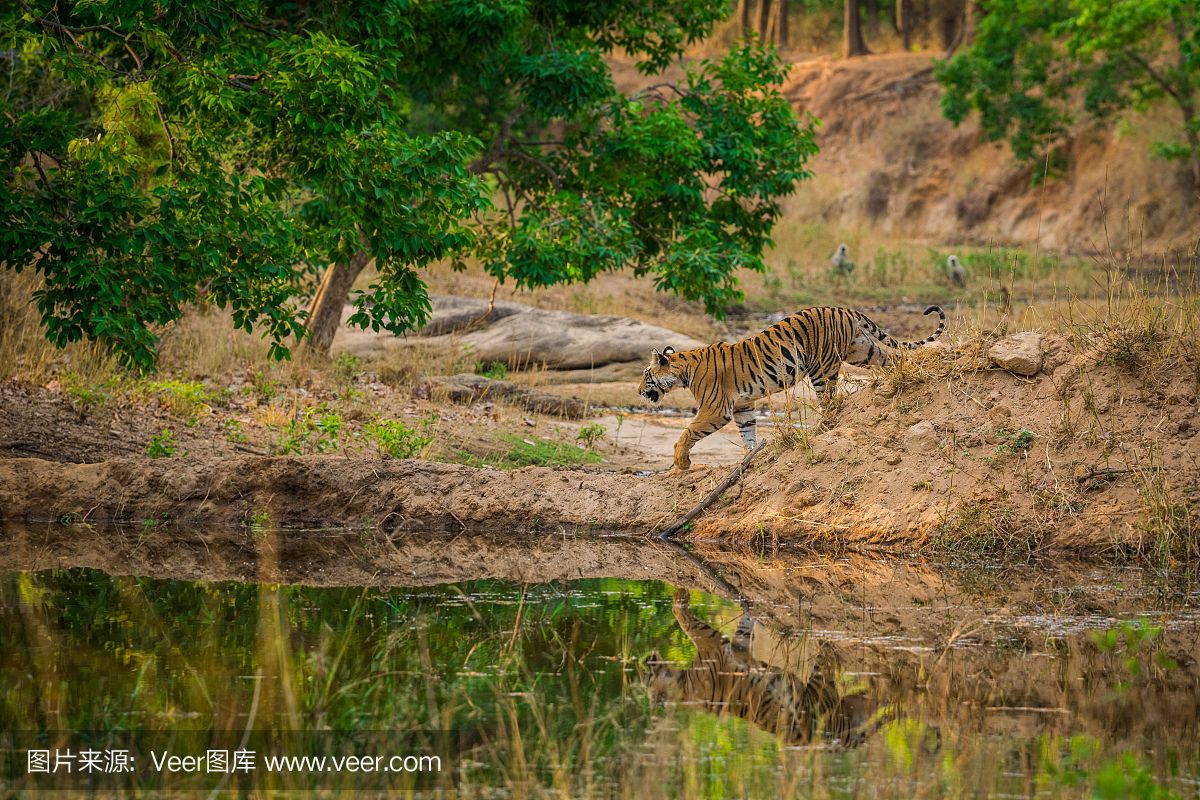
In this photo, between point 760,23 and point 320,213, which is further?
point 760,23

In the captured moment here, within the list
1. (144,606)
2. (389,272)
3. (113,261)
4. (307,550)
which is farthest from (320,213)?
(144,606)

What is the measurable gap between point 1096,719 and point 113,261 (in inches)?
311

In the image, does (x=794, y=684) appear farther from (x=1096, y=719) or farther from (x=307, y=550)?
(x=307, y=550)

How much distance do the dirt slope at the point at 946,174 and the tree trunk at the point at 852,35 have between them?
475 mm

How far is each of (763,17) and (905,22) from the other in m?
5.81

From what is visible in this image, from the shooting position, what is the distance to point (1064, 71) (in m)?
38.8

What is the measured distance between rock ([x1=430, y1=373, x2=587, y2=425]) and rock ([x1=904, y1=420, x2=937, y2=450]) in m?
6.60

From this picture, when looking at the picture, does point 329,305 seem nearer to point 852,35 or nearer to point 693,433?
point 693,433

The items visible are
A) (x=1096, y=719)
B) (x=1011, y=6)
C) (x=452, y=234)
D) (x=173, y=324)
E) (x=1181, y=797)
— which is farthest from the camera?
(x=1011, y=6)

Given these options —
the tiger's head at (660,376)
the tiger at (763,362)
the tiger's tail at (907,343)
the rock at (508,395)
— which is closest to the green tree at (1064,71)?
the rock at (508,395)

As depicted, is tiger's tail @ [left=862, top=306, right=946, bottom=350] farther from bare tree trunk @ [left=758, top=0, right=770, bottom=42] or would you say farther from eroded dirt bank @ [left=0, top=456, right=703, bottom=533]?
bare tree trunk @ [left=758, top=0, right=770, bottom=42]

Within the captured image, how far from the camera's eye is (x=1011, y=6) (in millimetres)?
37031

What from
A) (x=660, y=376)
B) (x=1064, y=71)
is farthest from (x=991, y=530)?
(x=1064, y=71)

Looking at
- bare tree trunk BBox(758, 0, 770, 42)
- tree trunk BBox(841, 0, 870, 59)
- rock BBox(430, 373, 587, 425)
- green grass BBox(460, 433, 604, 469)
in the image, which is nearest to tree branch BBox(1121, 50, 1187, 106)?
tree trunk BBox(841, 0, 870, 59)
